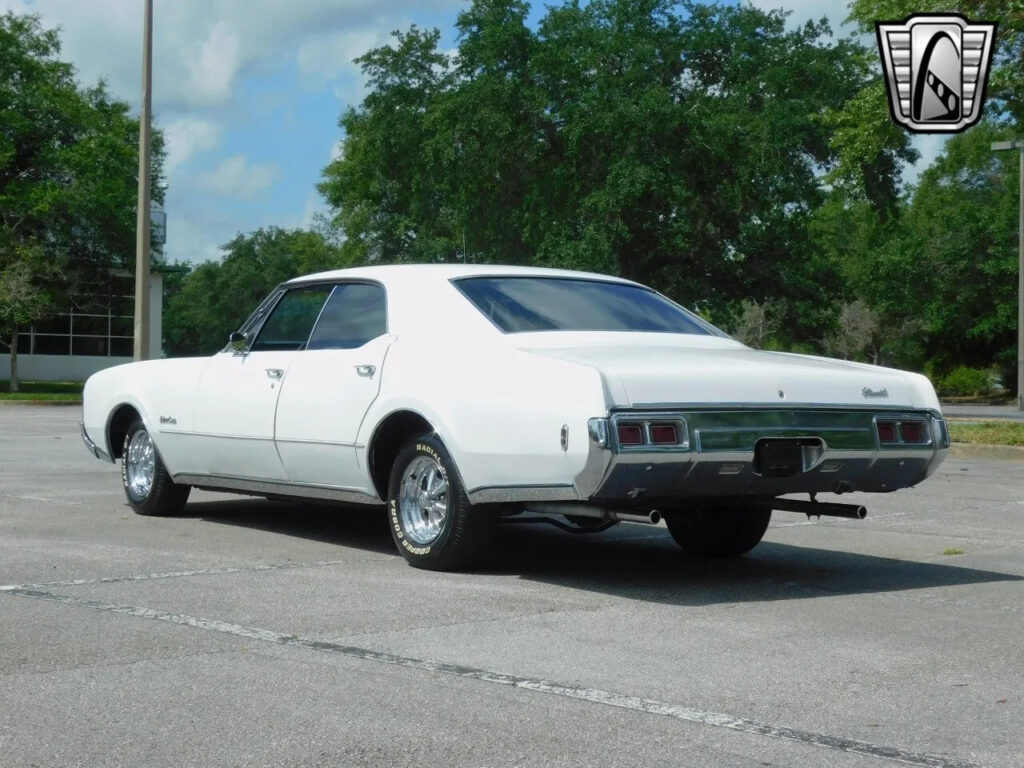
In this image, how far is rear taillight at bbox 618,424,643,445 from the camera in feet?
21.5

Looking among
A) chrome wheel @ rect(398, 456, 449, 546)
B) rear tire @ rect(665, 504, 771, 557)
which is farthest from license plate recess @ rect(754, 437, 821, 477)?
chrome wheel @ rect(398, 456, 449, 546)

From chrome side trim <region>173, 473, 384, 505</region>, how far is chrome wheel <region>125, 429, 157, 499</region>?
0.40 m

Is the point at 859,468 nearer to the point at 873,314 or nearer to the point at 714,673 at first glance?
the point at 714,673

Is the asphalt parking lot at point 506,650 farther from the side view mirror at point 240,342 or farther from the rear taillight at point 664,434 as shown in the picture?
the side view mirror at point 240,342

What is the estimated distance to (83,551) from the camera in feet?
27.2

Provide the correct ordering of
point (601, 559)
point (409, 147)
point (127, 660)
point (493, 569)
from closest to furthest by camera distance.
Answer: point (127, 660) < point (493, 569) < point (601, 559) < point (409, 147)

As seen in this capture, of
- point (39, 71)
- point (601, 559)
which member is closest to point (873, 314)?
point (39, 71)

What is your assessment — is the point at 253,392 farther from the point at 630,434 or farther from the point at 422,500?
the point at 630,434

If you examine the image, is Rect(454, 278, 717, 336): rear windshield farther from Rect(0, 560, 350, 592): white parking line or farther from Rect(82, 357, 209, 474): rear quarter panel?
Rect(82, 357, 209, 474): rear quarter panel

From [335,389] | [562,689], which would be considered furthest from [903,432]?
[562,689]

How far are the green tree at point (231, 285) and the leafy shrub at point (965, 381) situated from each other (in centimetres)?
5770

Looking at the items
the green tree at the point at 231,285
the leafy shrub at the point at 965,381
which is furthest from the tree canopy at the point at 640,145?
the green tree at the point at 231,285

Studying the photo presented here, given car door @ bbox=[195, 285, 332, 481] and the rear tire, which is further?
car door @ bbox=[195, 285, 332, 481]

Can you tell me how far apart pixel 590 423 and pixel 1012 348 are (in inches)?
2120
